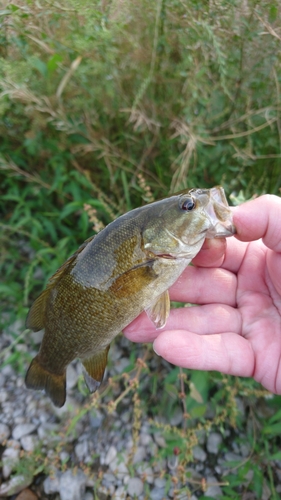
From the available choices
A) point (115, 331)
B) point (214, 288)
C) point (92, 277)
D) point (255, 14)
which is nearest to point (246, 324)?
point (214, 288)

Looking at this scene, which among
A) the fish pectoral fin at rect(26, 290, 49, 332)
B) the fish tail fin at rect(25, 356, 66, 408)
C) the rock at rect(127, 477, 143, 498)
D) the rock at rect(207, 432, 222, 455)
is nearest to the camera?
the fish pectoral fin at rect(26, 290, 49, 332)

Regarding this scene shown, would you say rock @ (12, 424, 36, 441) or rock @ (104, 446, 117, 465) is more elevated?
rock @ (12, 424, 36, 441)

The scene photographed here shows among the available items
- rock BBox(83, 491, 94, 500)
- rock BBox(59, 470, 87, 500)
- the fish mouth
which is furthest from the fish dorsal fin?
rock BBox(83, 491, 94, 500)

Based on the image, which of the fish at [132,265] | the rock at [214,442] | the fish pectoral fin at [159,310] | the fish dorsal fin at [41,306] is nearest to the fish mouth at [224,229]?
the fish at [132,265]

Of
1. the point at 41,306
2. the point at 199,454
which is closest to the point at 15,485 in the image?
the point at 199,454

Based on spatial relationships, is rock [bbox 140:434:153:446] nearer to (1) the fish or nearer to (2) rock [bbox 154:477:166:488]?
(2) rock [bbox 154:477:166:488]

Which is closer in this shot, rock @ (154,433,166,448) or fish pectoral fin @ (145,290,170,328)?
fish pectoral fin @ (145,290,170,328)

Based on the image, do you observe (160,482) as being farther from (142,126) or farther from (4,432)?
(142,126)
